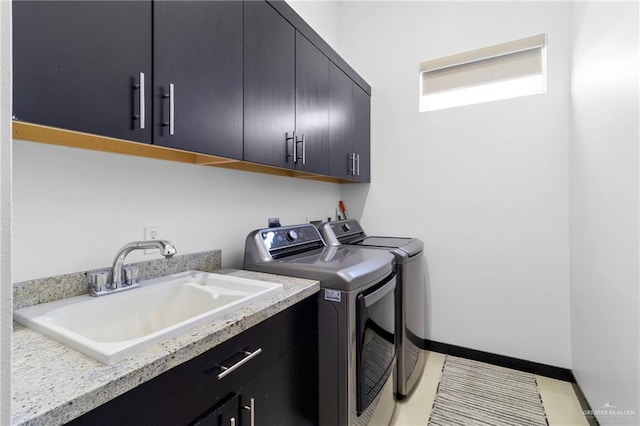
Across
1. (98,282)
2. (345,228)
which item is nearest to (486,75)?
(345,228)

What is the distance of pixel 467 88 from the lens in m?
2.39

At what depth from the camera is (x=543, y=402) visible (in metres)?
1.82

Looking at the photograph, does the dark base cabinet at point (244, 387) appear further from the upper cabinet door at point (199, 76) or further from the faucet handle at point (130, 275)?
the upper cabinet door at point (199, 76)

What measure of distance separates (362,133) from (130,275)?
6.58 feet

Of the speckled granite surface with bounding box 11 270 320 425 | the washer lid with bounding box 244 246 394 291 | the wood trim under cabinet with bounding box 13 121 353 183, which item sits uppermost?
the wood trim under cabinet with bounding box 13 121 353 183

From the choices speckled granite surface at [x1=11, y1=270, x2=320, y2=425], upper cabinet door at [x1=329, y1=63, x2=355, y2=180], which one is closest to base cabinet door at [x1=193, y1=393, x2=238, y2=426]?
speckled granite surface at [x1=11, y1=270, x2=320, y2=425]

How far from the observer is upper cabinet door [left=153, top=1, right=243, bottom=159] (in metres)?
0.96

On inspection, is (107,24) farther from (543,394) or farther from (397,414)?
(543,394)

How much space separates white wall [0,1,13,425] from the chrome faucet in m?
0.72

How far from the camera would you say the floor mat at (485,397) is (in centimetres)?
168

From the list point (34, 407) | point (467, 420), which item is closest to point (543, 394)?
point (467, 420)

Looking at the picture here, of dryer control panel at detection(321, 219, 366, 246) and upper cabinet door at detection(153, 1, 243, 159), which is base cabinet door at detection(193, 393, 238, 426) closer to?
upper cabinet door at detection(153, 1, 243, 159)

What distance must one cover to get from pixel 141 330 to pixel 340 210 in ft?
6.57

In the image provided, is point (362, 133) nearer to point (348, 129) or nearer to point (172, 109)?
point (348, 129)
